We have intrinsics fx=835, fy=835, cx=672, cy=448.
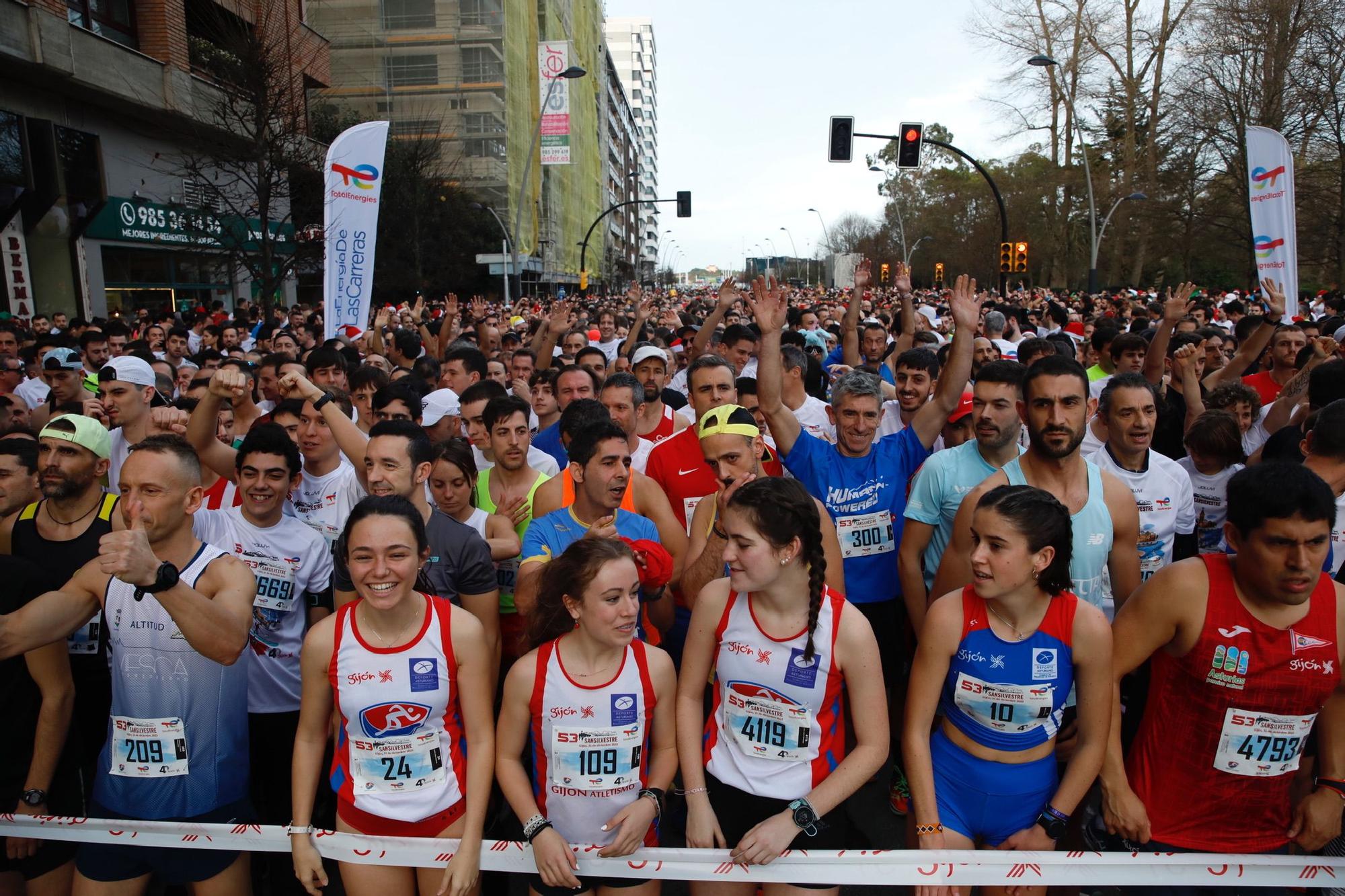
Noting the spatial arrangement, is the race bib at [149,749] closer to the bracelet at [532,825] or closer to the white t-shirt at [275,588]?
the white t-shirt at [275,588]

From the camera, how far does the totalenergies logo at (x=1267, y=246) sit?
8.59m

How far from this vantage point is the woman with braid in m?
2.63

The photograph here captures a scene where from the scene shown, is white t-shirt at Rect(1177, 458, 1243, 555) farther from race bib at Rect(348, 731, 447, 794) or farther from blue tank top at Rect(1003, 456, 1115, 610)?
race bib at Rect(348, 731, 447, 794)

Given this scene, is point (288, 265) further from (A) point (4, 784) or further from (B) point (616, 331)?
(A) point (4, 784)

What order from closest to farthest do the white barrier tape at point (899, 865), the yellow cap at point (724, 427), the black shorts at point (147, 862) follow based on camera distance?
1. the white barrier tape at point (899, 865)
2. the black shorts at point (147, 862)
3. the yellow cap at point (724, 427)

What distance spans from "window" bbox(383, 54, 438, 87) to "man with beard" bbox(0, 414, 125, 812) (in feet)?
129

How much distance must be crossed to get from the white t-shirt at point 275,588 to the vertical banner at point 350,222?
5.26 m

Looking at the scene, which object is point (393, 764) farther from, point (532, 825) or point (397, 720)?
point (532, 825)

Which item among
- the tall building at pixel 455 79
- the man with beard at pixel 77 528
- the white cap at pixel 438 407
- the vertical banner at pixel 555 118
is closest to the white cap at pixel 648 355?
the white cap at pixel 438 407

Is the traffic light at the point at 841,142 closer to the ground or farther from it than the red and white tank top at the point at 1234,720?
farther from it

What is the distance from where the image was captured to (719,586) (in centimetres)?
279

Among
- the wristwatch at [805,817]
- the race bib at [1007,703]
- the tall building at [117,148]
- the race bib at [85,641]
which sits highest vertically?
the tall building at [117,148]

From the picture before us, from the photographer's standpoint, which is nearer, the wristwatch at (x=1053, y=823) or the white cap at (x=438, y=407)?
the wristwatch at (x=1053, y=823)

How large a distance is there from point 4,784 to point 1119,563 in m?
4.22
